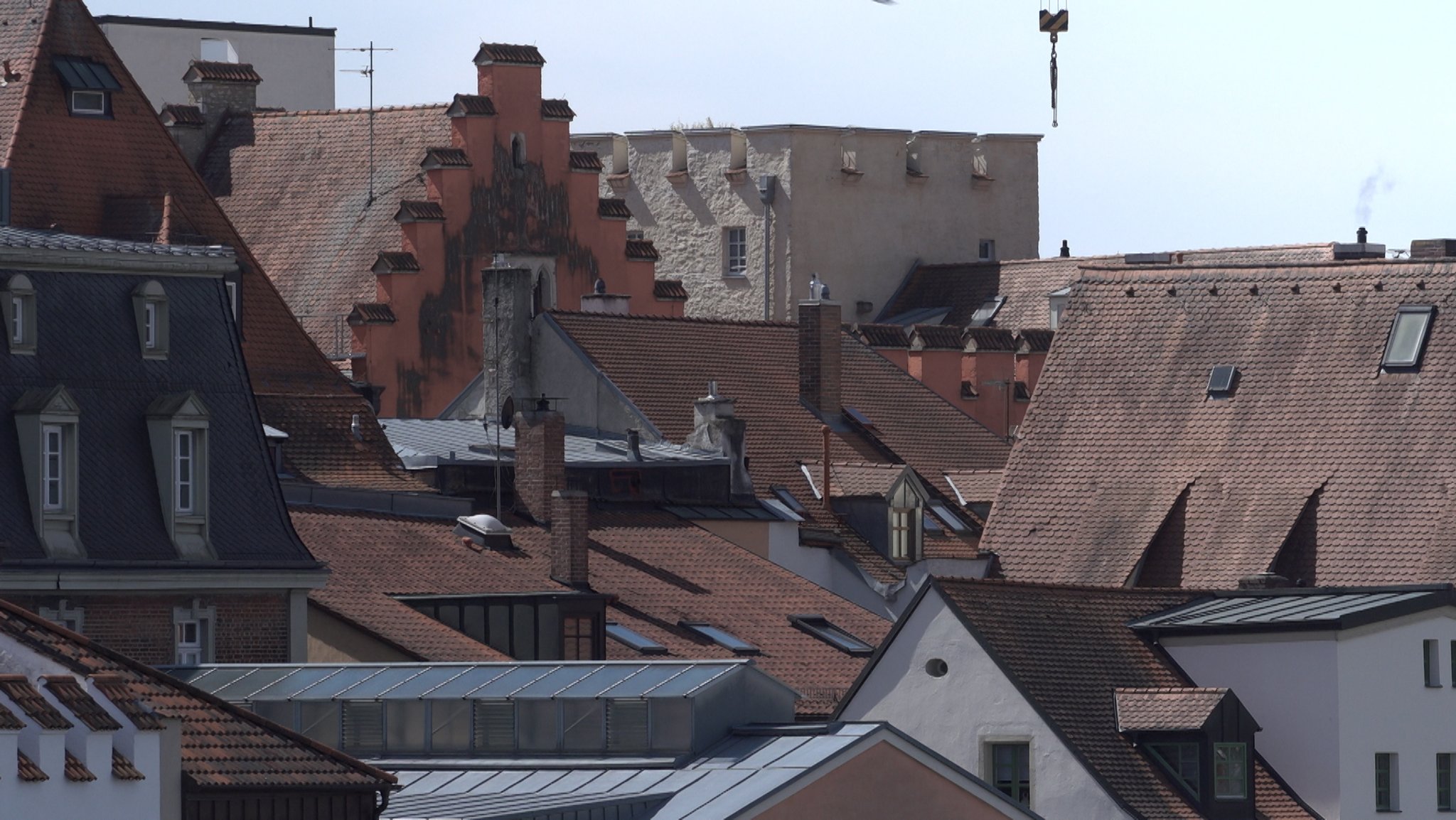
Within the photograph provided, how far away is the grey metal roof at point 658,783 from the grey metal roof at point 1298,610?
16187mm

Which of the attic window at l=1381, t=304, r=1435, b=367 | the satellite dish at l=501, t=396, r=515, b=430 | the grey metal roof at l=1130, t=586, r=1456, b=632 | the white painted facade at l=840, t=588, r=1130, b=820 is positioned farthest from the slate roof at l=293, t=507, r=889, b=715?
the attic window at l=1381, t=304, r=1435, b=367

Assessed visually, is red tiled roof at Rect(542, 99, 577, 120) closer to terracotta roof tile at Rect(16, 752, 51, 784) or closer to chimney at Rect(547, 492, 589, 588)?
→ chimney at Rect(547, 492, 589, 588)

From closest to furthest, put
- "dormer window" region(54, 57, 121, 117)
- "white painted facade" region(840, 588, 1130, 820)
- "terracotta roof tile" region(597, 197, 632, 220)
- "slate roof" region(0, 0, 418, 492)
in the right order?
1. "white painted facade" region(840, 588, 1130, 820)
2. "slate roof" region(0, 0, 418, 492)
3. "dormer window" region(54, 57, 121, 117)
4. "terracotta roof tile" region(597, 197, 632, 220)

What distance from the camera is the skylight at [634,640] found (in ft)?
215

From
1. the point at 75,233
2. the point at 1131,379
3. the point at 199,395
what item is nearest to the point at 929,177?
the point at 1131,379

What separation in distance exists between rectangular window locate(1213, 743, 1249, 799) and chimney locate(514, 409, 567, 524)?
14530 millimetres

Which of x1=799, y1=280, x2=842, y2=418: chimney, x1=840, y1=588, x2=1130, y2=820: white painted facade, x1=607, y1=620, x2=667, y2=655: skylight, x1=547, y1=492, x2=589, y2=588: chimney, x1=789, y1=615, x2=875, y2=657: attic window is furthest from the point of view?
x1=799, y1=280, x2=842, y2=418: chimney

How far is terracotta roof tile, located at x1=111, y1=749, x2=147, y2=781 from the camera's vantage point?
1500 inches

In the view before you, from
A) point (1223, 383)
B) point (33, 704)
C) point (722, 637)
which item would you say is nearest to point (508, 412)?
point (722, 637)

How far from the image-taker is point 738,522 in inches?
3041

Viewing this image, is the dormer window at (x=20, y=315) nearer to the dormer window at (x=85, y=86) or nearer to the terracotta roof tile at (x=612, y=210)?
the dormer window at (x=85, y=86)

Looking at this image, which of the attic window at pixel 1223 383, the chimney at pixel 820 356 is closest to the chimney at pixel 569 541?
the attic window at pixel 1223 383

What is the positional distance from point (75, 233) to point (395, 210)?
19666mm

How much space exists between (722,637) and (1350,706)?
10.2 meters
